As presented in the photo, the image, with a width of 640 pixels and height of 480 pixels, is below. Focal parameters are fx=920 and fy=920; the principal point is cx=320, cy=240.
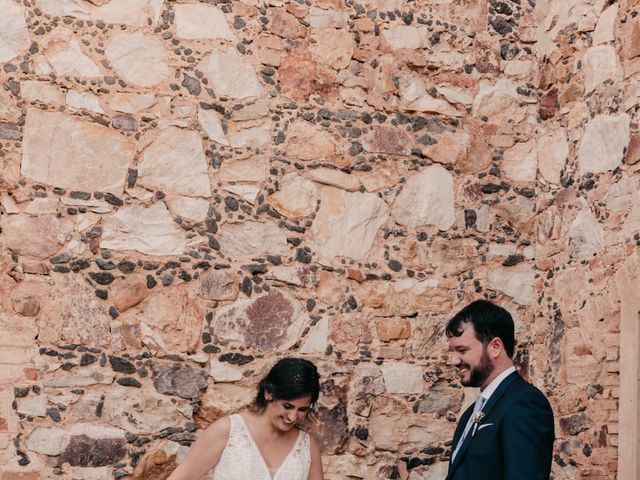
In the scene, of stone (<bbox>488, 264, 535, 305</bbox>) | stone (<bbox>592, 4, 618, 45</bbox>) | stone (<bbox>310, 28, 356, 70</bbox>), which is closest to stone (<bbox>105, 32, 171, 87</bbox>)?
stone (<bbox>310, 28, 356, 70</bbox>)

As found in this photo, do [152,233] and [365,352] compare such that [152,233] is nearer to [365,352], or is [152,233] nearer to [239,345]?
[239,345]

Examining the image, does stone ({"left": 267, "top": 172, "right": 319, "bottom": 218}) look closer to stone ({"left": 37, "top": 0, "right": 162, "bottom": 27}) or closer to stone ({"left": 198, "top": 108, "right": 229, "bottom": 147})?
stone ({"left": 198, "top": 108, "right": 229, "bottom": 147})

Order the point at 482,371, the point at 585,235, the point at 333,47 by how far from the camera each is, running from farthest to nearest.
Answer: the point at 333,47
the point at 585,235
the point at 482,371

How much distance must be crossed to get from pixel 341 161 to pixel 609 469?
2.02 metres

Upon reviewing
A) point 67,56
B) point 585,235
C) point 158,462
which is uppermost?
point 67,56

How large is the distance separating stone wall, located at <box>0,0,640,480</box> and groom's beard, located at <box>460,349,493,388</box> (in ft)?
A: 3.83

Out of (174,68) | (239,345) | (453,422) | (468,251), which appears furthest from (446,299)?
(174,68)

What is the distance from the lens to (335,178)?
4.87 meters

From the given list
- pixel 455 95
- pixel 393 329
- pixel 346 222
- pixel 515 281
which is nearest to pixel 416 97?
pixel 455 95

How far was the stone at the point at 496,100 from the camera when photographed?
203 inches

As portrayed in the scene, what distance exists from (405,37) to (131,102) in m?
1.55

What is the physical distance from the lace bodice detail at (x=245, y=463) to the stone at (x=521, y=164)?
83.4 inches

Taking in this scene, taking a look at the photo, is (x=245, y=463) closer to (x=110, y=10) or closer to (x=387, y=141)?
(x=387, y=141)

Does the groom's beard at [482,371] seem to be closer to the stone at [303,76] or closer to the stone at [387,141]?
the stone at [387,141]
